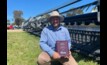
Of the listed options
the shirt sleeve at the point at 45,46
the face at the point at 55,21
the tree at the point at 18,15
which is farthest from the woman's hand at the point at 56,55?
the tree at the point at 18,15

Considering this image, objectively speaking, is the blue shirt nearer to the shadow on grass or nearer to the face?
the face

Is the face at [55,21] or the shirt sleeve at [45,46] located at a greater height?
the face at [55,21]

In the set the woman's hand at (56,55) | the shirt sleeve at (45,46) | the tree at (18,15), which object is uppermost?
the tree at (18,15)

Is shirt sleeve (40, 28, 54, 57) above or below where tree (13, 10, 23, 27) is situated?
below

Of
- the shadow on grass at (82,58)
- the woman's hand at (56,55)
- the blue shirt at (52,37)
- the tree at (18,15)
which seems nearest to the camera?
the woman's hand at (56,55)

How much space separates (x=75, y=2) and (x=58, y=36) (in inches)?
40.7

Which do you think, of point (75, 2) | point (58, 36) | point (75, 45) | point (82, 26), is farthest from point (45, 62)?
point (75, 45)

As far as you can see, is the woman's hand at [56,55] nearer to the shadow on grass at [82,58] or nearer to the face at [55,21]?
the face at [55,21]

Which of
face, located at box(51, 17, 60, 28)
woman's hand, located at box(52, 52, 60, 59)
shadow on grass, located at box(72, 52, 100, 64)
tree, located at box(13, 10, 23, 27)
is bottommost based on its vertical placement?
shadow on grass, located at box(72, 52, 100, 64)

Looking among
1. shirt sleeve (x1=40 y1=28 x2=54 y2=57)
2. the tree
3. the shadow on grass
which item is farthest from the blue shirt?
the shadow on grass

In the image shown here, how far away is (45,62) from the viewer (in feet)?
10.9

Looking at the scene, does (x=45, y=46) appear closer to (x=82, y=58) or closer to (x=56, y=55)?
(x=56, y=55)

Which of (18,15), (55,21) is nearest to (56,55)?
(55,21)

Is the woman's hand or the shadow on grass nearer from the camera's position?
the woman's hand
